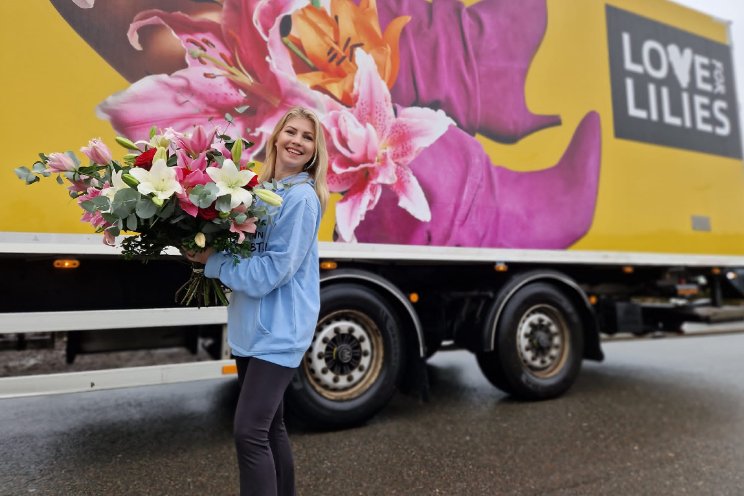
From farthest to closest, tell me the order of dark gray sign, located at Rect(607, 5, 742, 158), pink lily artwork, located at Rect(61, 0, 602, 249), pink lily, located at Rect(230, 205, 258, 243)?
dark gray sign, located at Rect(607, 5, 742, 158) → pink lily artwork, located at Rect(61, 0, 602, 249) → pink lily, located at Rect(230, 205, 258, 243)

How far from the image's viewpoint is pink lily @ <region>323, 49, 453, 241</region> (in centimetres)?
350

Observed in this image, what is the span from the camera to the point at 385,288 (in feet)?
12.8

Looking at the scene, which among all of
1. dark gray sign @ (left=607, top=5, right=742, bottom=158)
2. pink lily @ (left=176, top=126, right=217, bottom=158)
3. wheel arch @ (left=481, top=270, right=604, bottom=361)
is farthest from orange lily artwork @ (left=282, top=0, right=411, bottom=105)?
dark gray sign @ (left=607, top=5, right=742, bottom=158)

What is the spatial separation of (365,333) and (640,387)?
126 inches

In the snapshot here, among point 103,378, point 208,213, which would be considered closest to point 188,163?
point 208,213

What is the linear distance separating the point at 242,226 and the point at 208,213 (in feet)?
0.38

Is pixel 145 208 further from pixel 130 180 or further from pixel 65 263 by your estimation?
pixel 65 263

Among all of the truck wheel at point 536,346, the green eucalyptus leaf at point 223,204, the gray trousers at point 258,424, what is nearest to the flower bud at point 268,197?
the green eucalyptus leaf at point 223,204

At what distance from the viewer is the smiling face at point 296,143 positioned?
78.2 inches

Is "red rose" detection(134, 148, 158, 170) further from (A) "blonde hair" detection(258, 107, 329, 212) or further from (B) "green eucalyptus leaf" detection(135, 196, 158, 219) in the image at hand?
(A) "blonde hair" detection(258, 107, 329, 212)

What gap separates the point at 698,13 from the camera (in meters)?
5.29

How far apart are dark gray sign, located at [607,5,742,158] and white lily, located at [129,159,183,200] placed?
4341mm

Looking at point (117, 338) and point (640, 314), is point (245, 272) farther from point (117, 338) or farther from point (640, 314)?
point (640, 314)

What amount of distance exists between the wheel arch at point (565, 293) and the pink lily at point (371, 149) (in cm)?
114
